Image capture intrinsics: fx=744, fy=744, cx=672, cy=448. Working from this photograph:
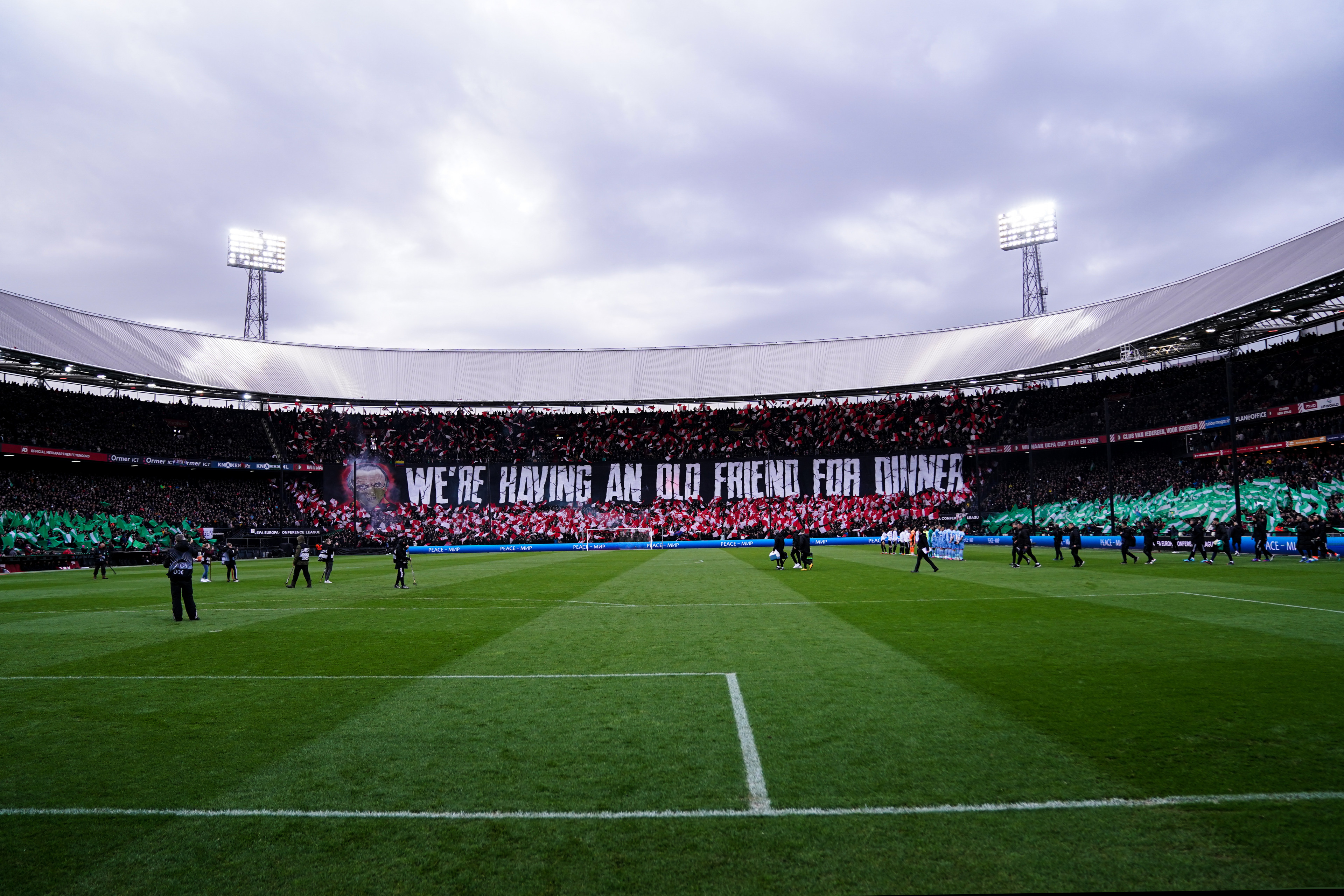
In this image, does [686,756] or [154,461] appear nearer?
[686,756]

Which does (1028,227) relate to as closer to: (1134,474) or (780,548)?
(1134,474)

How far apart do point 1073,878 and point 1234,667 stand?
23.2 feet

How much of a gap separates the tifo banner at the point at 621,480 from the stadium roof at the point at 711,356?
265 inches

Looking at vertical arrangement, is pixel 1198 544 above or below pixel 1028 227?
below

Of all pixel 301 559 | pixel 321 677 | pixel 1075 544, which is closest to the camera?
pixel 321 677

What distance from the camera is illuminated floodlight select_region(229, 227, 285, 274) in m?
66.4

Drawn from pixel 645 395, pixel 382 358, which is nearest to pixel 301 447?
pixel 382 358

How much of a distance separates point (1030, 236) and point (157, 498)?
74612mm

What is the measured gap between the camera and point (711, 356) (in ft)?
247

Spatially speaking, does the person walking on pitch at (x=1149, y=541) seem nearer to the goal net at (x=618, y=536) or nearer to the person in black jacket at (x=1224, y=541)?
the person in black jacket at (x=1224, y=541)

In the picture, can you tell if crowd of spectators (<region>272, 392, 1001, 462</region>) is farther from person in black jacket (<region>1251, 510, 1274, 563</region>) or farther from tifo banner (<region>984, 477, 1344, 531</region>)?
person in black jacket (<region>1251, 510, 1274, 563</region>)

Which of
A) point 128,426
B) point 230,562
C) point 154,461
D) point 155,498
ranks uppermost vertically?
point 128,426

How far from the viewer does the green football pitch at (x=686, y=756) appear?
4.41m

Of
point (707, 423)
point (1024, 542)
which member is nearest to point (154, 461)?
point (707, 423)
